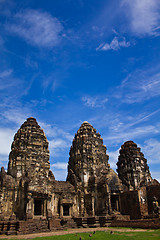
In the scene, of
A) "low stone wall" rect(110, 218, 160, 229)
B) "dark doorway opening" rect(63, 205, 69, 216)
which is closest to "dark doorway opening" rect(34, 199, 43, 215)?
"dark doorway opening" rect(63, 205, 69, 216)

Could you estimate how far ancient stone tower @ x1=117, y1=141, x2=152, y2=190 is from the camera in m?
39.2

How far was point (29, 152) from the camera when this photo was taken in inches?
1293

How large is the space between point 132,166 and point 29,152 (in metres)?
20.1

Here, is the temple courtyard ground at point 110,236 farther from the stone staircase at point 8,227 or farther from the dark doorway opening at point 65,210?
the dark doorway opening at point 65,210

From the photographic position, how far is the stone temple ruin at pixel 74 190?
1017 inches

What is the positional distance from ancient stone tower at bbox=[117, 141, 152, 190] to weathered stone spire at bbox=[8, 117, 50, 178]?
49.9ft

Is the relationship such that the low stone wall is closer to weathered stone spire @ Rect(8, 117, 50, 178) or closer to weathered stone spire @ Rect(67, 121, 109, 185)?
weathered stone spire @ Rect(67, 121, 109, 185)

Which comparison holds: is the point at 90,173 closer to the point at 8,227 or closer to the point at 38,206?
the point at 38,206

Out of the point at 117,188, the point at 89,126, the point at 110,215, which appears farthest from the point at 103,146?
the point at 110,215

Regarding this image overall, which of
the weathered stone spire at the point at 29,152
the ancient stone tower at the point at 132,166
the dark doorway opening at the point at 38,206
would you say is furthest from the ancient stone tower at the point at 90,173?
the dark doorway opening at the point at 38,206

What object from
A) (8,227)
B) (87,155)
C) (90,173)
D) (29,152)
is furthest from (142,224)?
(29,152)

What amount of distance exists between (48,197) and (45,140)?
10.9 metres

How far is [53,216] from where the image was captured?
27625mm

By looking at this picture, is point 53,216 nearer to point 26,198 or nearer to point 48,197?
point 48,197
